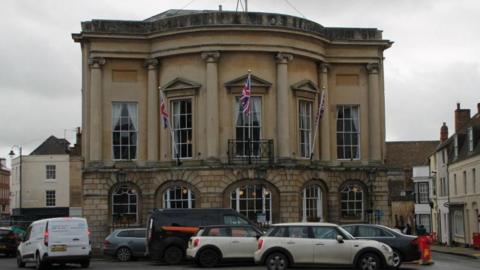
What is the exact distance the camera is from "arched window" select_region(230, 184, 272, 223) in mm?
38938

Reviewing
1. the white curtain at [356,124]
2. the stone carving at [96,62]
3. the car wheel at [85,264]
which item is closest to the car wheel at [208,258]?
the car wheel at [85,264]

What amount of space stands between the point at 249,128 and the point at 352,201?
263 inches

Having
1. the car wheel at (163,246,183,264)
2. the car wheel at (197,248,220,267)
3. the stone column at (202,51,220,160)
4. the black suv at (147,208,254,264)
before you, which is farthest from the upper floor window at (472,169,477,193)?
the car wheel at (197,248,220,267)

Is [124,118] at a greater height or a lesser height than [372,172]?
greater

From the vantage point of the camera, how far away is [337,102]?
42906mm

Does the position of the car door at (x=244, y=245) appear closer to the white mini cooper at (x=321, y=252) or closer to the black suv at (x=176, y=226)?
the black suv at (x=176, y=226)

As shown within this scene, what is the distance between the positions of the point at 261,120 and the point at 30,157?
47548 millimetres

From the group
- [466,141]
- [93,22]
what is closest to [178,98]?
[93,22]

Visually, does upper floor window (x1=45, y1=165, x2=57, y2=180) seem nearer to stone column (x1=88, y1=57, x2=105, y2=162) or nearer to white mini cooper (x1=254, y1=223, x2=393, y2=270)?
stone column (x1=88, y1=57, x2=105, y2=162)

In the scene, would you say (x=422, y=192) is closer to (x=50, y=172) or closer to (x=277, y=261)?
(x=50, y=172)

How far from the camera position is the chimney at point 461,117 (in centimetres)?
6238

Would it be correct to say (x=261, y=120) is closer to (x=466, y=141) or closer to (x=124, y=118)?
(x=124, y=118)

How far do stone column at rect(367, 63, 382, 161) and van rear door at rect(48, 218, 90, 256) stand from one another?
60.1ft

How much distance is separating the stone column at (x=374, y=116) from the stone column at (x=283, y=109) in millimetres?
5308
